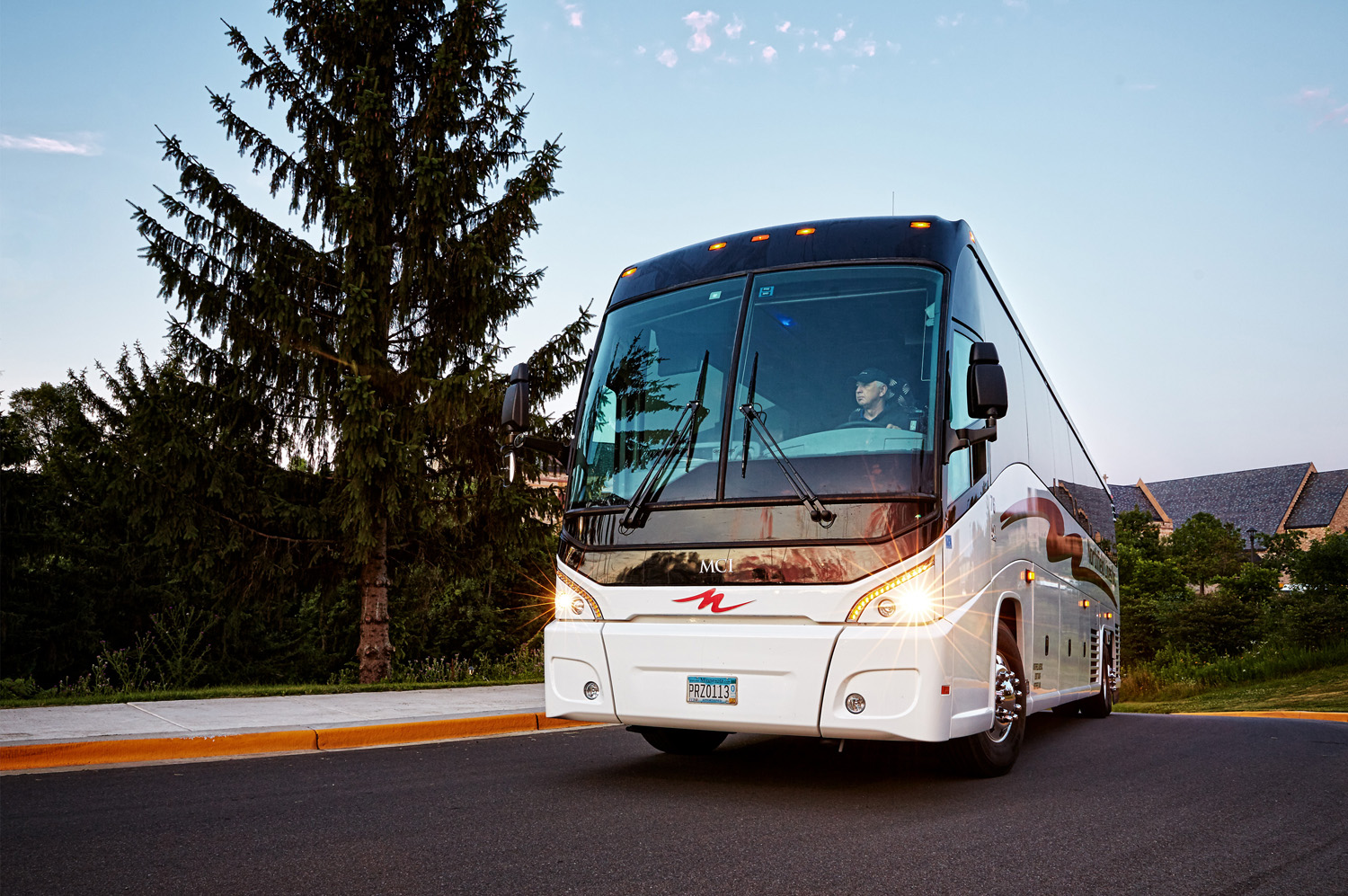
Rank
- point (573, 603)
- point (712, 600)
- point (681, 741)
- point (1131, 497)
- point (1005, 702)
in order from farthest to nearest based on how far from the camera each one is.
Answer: point (1131, 497)
point (681, 741)
point (1005, 702)
point (573, 603)
point (712, 600)

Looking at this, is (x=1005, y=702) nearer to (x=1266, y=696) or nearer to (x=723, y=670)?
(x=723, y=670)

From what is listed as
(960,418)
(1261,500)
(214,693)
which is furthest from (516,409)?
(1261,500)

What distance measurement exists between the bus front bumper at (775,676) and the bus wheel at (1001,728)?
1.04m

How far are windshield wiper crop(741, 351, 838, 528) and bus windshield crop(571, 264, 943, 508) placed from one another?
0.04 ft

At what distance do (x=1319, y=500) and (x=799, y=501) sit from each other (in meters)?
87.6

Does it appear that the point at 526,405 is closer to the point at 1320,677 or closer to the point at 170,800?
the point at 170,800

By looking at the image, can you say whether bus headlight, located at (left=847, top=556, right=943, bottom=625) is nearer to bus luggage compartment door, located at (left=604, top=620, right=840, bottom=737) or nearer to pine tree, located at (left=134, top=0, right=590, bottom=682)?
bus luggage compartment door, located at (left=604, top=620, right=840, bottom=737)

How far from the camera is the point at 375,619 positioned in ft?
52.7

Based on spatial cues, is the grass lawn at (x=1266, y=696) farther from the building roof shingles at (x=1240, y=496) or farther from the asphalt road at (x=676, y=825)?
the building roof shingles at (x=1240, y=496)

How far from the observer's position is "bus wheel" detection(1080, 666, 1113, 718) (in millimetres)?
12110

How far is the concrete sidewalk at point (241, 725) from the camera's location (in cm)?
723

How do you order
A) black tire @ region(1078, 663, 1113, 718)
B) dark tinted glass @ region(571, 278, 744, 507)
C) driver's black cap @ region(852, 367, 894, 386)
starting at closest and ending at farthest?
driver's black cap @ region(852, 367, 894, 386) < dark tinted glass @ region(571, 278, 744, 507) < black tire @ region(1078, 663, 1113, 718)

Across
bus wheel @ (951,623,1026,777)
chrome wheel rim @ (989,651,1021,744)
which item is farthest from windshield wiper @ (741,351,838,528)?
chrome wheel rim @ (989,651,1021,744)

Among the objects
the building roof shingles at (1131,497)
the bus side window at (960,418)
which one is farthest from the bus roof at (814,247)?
the building roof shingles at (1131,497)
